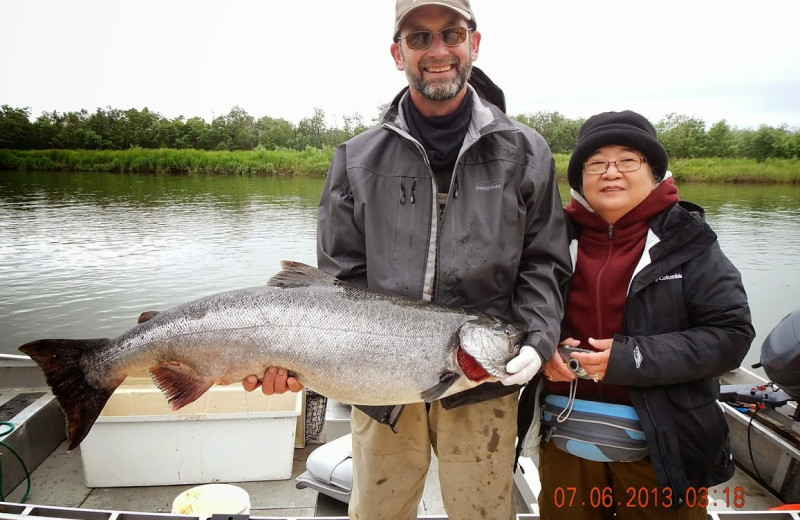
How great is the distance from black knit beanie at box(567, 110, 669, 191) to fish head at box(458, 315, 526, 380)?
82 centimetres

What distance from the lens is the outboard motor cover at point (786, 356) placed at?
2920 mm

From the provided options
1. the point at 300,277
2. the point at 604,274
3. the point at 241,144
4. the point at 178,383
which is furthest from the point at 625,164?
the point at 241,144

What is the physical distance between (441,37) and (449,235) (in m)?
0.89

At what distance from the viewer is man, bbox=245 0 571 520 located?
2.37m

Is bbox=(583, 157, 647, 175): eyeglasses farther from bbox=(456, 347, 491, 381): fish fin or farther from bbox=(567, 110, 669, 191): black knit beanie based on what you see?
bbox=(456, 347, 491, 381): fish fin

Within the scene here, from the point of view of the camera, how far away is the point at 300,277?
8.38 feet

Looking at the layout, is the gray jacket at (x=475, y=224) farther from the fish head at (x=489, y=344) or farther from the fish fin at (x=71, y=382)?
the fish fin at (x=71, y=382)

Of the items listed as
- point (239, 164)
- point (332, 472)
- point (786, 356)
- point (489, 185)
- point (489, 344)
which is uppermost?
point (239, 164)

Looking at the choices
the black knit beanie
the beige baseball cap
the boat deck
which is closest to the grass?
the boat deck

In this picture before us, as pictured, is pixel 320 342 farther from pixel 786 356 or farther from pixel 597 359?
pixel 786 356

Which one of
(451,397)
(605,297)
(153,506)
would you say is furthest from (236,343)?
(153,506)

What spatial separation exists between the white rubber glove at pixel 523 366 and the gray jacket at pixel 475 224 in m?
0.05

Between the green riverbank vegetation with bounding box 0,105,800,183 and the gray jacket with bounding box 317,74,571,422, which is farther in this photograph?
the green riverbank vegetation with bounding box 0,105,800,183

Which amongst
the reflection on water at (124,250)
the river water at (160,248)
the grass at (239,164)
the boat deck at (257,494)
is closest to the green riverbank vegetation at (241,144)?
the grass at (239,164)
